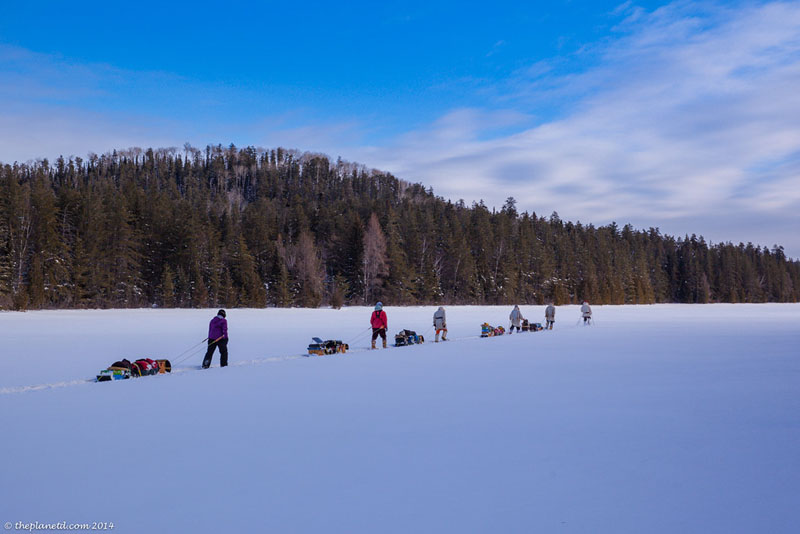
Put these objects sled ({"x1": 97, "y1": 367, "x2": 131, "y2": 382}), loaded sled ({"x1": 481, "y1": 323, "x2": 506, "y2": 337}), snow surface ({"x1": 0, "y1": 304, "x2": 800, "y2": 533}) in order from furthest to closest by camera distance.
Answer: loaded sled ({"x1": 481, "y1": 323, "x2": 506, "y2": 337})
sled ({"x1": 97, "y1": 367, "x2": 131, "y2": 382})
snow surface ({"x1": 0, "y1": 304, "x2": 800, "y2": 533})

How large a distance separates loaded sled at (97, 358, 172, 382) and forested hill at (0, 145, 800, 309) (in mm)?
32160

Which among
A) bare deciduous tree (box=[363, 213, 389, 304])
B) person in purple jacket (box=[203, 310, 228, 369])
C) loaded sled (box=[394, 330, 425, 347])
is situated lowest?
loaded sled (box=[394, 330, 425, 347])

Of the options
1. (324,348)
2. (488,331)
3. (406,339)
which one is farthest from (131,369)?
(488,331)

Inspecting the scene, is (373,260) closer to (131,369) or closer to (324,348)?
(324,348)

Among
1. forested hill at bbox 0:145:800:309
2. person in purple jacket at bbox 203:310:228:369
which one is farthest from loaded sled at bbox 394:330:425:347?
forested hill at bbox 0:145:800:309

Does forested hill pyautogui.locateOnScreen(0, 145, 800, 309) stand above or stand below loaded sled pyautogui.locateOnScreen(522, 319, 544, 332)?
above

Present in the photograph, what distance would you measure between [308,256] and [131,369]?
48.5 meters

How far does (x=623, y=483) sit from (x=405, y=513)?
2196 millimetres

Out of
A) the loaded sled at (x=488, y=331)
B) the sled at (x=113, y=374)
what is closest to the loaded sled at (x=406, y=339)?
the loaded sled at (x=488, y=331)

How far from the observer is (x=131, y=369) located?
496 inches

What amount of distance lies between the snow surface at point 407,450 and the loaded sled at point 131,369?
1.80 feet

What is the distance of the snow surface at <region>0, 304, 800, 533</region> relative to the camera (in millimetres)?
4461

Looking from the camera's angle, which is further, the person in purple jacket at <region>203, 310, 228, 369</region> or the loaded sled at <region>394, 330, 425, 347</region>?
the loaded sled at <region>394, 330, 425, 347</region>

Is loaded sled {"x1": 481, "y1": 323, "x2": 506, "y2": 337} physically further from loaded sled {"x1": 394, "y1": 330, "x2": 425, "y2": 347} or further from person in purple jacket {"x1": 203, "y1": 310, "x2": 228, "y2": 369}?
person in purple jacket {"x1": 203, "y1": 310, "x2": 228, "y2": 369}
